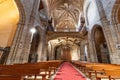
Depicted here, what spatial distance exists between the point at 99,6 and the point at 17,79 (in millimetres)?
10509

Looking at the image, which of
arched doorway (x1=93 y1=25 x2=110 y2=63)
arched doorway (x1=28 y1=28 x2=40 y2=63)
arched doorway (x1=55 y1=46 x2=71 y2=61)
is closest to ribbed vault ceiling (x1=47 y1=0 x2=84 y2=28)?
arched doorway (x1=55 y1=46 x2=71 y2=61)

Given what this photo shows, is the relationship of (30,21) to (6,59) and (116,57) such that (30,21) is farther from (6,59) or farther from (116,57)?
(116,57)

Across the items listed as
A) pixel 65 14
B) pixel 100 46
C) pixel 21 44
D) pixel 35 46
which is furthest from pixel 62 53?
pixel 21 44

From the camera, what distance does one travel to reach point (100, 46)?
510 inches

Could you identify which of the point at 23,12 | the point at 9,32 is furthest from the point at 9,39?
the point at 23,12

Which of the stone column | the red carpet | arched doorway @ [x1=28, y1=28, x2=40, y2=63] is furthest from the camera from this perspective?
arched doorway @ [x1=28, y1=28, x2=40, y2=63]

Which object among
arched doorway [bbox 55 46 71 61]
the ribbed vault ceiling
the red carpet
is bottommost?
the red carpet

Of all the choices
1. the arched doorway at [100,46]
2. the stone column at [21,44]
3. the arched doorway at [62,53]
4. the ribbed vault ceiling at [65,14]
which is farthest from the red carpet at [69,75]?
the arched doorway at [62,53]

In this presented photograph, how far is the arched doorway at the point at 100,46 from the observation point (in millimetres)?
12414

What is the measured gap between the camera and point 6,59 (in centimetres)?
791

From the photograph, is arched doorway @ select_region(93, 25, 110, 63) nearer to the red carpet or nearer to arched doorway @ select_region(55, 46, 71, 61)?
the red carpet

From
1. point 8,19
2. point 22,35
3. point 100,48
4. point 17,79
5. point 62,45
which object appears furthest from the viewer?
point 62,45

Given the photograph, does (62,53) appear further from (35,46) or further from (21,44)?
(21,44)

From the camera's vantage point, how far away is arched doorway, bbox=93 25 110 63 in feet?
40.7
